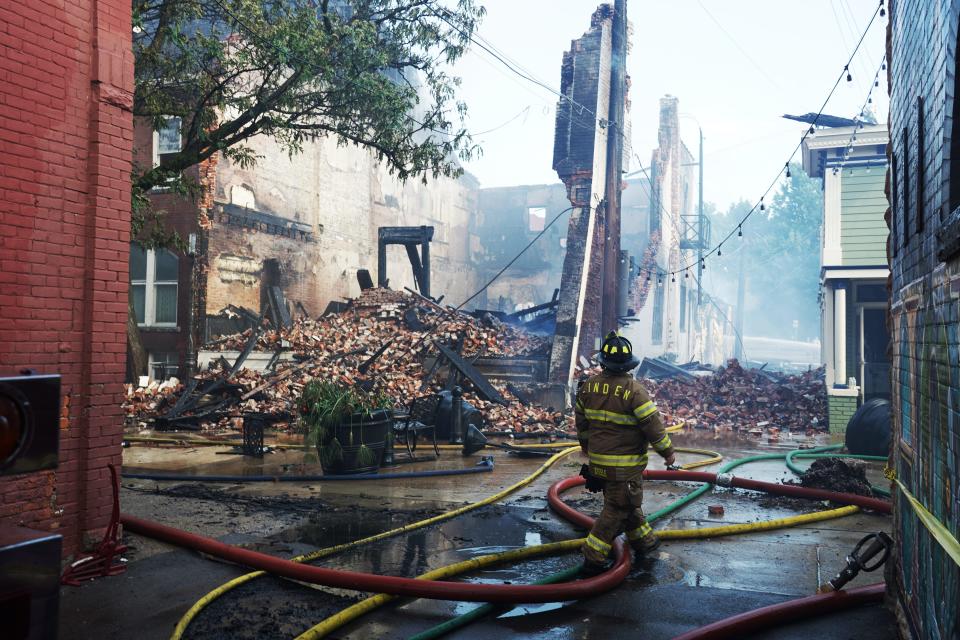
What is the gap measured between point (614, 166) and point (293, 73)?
10.4 meters

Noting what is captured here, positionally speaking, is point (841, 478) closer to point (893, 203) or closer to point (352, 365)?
point (893, 203)

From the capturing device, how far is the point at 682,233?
36.3 metres

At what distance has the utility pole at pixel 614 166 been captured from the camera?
18125mm

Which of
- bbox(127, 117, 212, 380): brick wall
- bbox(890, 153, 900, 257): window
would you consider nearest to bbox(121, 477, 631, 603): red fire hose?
bbox(890, 153, 900, 257): window

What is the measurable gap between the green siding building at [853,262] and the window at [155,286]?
1544cm

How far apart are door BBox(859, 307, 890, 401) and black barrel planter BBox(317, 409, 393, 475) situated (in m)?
11.8

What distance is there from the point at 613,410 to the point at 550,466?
4.21 meters

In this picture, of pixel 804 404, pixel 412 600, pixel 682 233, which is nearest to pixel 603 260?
pixel 804 404

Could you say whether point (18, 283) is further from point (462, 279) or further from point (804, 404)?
point (462, 279)

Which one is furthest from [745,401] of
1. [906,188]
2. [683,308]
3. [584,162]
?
[683,308]

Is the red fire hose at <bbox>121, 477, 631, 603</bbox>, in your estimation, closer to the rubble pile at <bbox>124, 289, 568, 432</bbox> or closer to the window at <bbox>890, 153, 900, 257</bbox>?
the window at <bbox>890, 153, 900, 257</bbox>

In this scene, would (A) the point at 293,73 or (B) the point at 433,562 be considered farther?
(A) the point at 293,73

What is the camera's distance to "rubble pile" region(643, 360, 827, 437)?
591 inches

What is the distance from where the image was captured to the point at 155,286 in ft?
59.5
